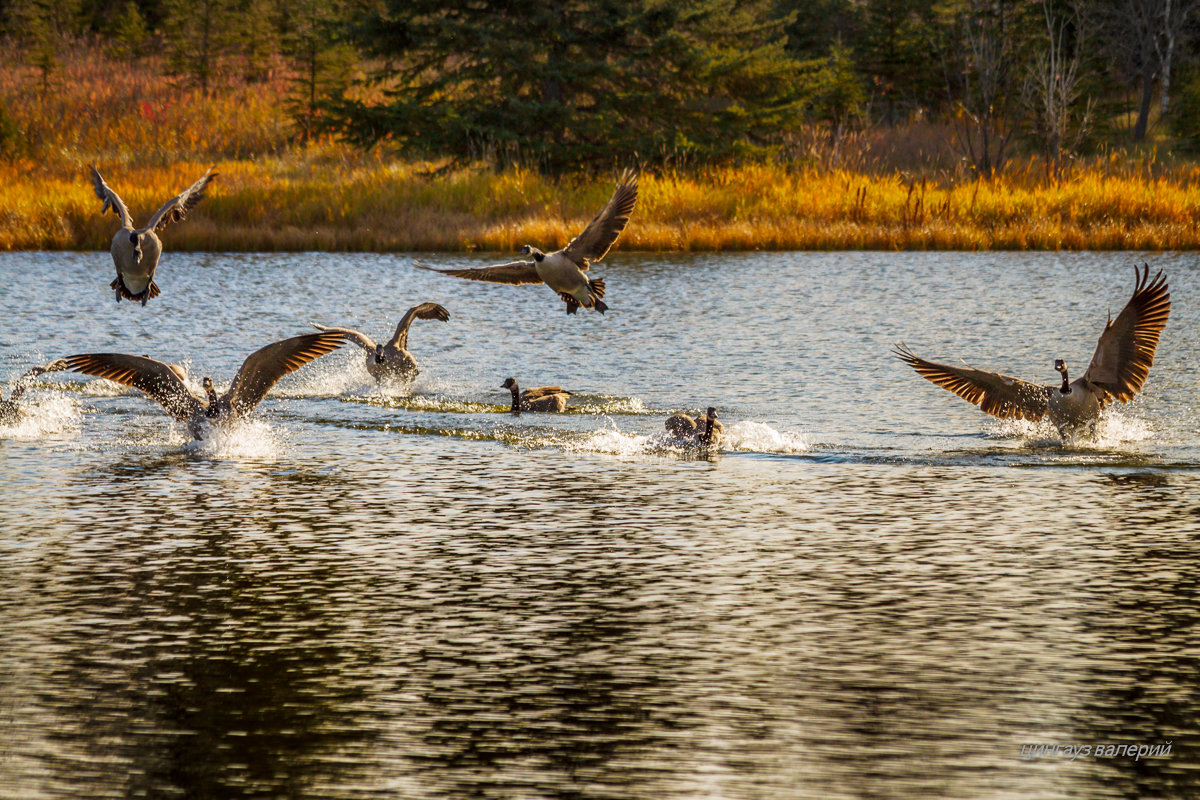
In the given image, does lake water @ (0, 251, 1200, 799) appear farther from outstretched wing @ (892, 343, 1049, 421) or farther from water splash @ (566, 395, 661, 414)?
outstretched wing @ (892, 343, 1049, 421)

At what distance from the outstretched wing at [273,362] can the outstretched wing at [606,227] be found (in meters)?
2.82

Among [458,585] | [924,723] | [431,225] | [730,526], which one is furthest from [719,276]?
[924,723]

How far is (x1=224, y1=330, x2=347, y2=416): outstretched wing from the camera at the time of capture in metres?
11.5

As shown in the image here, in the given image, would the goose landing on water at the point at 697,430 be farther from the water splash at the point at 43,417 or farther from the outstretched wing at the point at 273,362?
the water splash at the point at 43,417

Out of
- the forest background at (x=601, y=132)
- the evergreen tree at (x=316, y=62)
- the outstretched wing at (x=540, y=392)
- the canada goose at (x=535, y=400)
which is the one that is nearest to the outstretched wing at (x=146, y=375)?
the canada goose at (x=535, y=400)

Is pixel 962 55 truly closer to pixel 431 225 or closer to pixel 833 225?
pixel 833 225

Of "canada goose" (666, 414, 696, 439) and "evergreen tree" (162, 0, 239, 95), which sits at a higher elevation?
"evergreen tree" (162, 0, 239, 95)

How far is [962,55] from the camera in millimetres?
48188

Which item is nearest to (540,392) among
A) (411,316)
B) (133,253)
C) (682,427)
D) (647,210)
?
(411,316)

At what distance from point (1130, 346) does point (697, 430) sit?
11.8 ft

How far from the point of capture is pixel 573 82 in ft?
117

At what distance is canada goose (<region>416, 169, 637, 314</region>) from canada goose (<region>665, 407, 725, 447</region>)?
1.76 metres

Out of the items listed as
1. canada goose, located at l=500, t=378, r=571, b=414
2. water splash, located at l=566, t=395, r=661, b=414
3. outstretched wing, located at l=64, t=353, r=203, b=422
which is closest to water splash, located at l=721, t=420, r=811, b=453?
water splash, located at l=566, t=395, r=661, b=414

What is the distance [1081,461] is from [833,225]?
17696 mm
